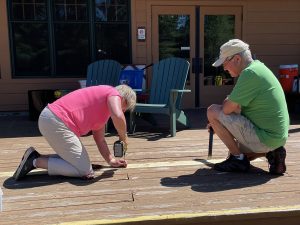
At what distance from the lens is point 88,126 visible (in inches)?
122

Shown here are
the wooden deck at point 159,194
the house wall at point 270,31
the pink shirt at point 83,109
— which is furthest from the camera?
the house wall at point 270,31

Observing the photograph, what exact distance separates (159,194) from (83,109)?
85 centimetres

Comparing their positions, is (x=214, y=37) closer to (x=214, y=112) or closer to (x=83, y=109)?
(x=214, y=112)

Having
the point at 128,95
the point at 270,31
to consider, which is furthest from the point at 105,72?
the point at 270,31

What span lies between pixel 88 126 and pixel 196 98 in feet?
13.6

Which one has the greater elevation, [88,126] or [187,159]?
[88,126]

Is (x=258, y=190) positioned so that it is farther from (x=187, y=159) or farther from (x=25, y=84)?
(x=25, y=84)

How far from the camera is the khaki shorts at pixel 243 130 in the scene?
3057mm

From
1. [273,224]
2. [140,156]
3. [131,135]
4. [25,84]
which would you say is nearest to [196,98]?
[131,135]

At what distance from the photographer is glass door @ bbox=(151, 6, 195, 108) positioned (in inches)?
263

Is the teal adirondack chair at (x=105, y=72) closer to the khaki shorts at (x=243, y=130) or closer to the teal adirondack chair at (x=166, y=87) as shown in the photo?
the teal adirondack chair at (x=166, y=87)

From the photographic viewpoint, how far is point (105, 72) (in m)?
5.82

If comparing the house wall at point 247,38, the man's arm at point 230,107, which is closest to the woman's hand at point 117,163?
the man's arm at point 230,107

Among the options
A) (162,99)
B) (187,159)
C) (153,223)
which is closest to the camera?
(153,223)
